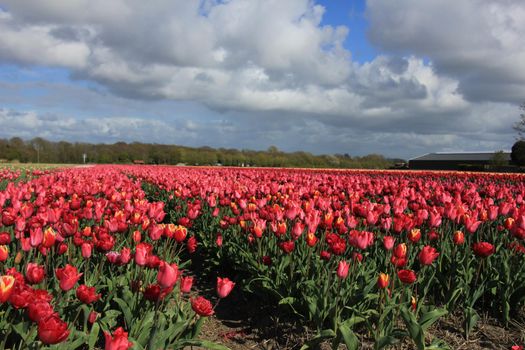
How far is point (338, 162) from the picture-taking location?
74000 mm

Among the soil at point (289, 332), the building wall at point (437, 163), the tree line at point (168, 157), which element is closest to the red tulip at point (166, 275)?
the soil at point (289, 332)

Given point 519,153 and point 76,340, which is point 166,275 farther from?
point 519,153

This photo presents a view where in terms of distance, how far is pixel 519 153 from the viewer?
49688 millimetres

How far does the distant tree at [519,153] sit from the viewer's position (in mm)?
49000

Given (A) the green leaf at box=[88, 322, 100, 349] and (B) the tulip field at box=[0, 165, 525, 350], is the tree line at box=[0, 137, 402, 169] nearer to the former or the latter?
(B) the tulip field at box=[0, 165, 525, 350]

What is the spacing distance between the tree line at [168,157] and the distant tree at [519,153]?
21.7 m

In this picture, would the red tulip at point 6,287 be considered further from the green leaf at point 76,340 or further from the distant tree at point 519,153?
the distant tree at point 519,153

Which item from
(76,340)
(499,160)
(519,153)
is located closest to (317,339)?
(76,340)

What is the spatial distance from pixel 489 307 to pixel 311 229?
1.89 meters

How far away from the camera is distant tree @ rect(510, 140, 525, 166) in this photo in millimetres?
49000

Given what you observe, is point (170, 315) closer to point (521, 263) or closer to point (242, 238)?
point (242, 238)

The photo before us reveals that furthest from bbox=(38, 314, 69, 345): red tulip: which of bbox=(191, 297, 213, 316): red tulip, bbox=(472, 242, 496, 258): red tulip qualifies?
bbox=(472, 242, 496, 258): red tulip

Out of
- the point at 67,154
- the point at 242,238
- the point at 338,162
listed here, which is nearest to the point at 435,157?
the point at 338,162

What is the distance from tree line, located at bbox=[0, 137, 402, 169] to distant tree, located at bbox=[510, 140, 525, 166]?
21.7 metres
